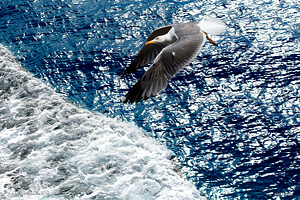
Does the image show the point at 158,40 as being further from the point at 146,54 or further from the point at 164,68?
the point at 164,68

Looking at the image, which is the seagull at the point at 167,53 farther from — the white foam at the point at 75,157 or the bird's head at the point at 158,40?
the white foam at the point at 75,157

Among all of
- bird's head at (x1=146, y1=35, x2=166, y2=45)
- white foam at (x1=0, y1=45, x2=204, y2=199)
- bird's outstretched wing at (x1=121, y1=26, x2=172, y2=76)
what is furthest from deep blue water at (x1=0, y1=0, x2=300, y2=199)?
bird's head at (x1=146, y1=35, x2=166, y2=45)

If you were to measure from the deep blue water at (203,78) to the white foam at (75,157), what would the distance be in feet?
1.22

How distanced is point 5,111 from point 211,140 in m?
4.69

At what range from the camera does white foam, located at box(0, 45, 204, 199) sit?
5.64m

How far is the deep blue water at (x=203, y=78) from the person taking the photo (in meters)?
6.01

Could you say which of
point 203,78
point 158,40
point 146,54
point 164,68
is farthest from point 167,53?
point 203,78

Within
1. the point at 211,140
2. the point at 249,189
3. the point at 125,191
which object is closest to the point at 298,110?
the point at 211,140

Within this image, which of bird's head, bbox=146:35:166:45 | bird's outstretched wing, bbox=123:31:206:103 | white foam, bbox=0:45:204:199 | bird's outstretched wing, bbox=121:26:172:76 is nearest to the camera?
white foam, bbox=0:45:204:199

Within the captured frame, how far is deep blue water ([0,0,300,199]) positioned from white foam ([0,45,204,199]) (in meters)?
0.37

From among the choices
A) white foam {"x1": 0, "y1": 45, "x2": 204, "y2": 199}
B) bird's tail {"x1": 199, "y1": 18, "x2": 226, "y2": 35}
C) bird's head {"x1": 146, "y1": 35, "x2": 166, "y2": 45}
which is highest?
bird's head {"x1": 146, "y1": 35, "x2": 166, "y2": 45}

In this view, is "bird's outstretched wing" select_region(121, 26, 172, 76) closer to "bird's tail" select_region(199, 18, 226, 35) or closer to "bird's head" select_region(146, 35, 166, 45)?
"bird's head" select_region(146, 35, 166, 45)

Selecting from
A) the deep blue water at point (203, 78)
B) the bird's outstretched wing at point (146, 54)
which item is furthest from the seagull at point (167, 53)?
the deep blue water at point (203, 78)

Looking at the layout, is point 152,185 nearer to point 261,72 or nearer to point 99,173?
point 99,173
